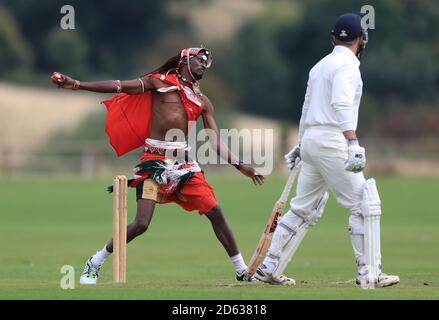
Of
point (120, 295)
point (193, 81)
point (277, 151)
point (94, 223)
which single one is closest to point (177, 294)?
point (120, 295)

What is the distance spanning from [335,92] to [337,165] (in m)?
0.76

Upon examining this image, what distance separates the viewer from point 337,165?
1328 cm

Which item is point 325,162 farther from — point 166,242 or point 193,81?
point 166,242

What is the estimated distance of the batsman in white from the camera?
42.8 ft

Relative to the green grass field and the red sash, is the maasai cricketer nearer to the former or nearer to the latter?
the red sash

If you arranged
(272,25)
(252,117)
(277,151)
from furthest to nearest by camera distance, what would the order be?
1. (272,25)
2. (252,117)
3. (277,151)

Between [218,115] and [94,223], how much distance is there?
39.9m

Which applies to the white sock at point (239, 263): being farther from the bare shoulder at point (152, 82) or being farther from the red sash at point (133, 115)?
the bare shoulder at point (152, 82)

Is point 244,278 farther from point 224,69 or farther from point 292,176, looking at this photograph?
point 224,69

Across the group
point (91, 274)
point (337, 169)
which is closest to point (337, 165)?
point (337, 169)

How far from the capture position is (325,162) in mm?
13336

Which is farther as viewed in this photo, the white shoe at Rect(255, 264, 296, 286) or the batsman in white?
the white shoe at Rect(255, 264, 296, 286)

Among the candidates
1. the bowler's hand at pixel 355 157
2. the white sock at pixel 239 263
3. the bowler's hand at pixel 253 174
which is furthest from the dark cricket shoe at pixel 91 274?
the bowler's hand at pixel 355 157

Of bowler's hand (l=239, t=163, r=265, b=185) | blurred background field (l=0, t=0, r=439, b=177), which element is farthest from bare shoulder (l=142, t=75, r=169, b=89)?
blurred background field (l=0, t=0, r=439, b=177)
